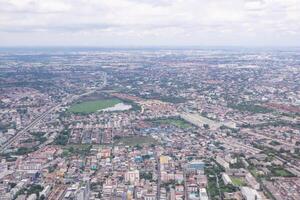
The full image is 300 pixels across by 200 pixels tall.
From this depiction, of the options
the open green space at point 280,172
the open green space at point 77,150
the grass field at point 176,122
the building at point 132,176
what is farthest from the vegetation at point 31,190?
the grass field at point 176,122

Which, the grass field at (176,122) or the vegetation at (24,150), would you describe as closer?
the vegetation at (24,150)

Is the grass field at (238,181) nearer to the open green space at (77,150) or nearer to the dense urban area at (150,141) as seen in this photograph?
the dense urban area at (150,141)

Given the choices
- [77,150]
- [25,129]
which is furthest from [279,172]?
[25,129]

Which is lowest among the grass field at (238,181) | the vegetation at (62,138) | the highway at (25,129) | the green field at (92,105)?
the green field at (92,105)

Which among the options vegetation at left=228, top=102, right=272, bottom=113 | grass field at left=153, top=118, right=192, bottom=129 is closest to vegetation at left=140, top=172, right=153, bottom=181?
grass field at left=153, top=118, right=192, bottom=129

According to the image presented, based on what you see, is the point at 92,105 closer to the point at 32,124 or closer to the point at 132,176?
the point at 32,124

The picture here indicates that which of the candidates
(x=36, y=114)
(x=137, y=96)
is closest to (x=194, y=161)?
(x=36, y=114)

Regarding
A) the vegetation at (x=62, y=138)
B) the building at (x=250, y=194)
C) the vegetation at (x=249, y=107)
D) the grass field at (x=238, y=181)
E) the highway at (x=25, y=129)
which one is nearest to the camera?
the building at (x=250, y=194)
